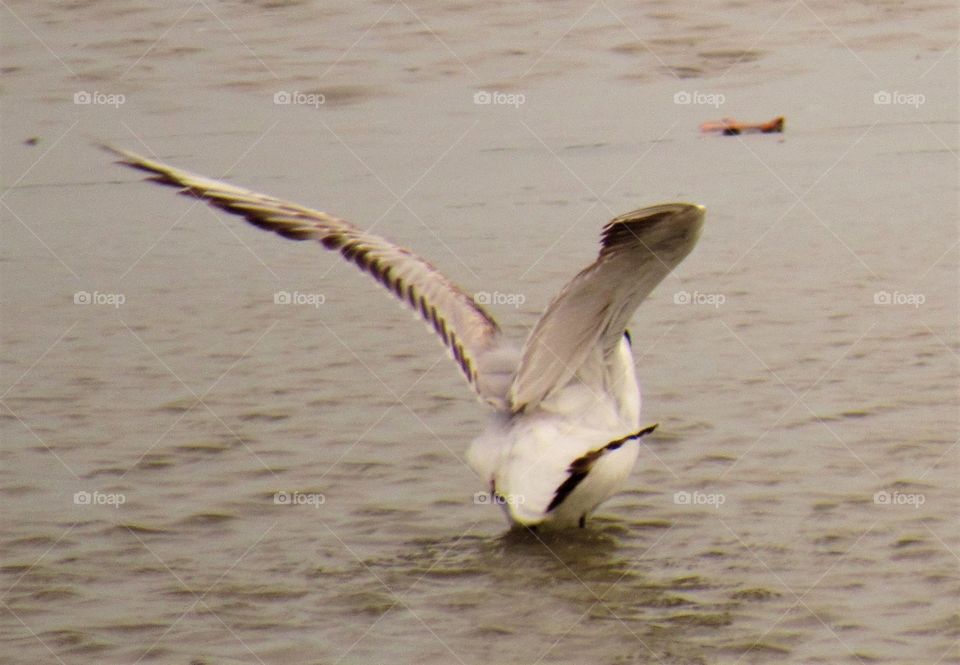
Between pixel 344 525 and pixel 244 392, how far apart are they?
1709 millimetres

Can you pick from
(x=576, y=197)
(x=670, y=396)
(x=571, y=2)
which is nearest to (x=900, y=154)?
(x=576, y=197)

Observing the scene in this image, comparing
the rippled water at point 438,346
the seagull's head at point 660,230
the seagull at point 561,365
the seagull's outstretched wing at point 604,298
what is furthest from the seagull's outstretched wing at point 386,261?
the seagull's head at point 660,230

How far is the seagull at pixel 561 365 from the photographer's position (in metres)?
5.89

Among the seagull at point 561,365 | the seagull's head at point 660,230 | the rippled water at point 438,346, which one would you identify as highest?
the seagull's head at point 660,230

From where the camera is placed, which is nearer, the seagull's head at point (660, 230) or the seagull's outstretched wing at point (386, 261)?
the seagull's head at point (660, 230)

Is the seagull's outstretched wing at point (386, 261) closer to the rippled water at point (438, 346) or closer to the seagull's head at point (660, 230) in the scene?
→ the rippled water at point (438, 346)

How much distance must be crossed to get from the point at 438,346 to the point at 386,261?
6.01 feet

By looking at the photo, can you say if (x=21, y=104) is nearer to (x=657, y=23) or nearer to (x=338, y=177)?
(x=338, y=177)

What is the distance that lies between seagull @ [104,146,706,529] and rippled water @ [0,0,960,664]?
0.29 m

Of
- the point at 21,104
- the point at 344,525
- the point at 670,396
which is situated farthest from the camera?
the point at 21,104

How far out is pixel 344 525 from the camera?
6.68m

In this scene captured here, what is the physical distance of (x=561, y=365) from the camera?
638cm

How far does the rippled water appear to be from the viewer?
19.2 feet

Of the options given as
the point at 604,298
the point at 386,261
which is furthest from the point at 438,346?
the point at 604,298
